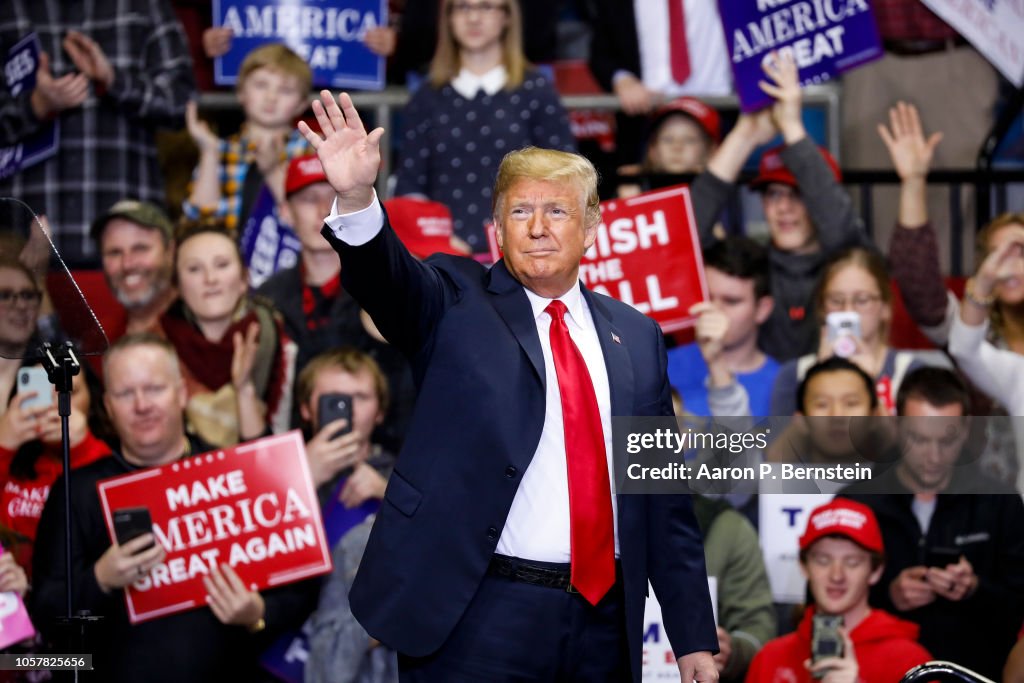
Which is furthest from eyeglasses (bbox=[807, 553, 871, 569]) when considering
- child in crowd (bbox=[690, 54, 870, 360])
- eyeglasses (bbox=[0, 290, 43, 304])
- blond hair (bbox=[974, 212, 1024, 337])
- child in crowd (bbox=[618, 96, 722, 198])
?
eyeglasses (bbox=[0, 290, 43, 304])

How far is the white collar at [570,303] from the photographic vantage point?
3.59m

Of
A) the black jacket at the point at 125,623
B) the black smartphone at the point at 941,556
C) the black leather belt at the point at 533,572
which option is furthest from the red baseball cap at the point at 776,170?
the black leather belt at the point at 533,572

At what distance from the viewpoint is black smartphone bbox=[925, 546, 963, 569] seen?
203 inches

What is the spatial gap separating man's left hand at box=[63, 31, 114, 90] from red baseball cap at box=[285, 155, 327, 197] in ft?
3.19

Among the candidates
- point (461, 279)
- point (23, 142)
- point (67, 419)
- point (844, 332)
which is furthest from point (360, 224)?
point (23, 142)

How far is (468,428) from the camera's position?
3.46 m

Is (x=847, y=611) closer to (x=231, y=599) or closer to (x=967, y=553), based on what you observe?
(x=967, y=553)

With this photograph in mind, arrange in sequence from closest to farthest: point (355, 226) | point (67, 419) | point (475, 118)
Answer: point (355, 226)
point (67, 419)
point (475, 118)

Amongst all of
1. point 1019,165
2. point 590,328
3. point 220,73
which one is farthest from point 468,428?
point 1019,165

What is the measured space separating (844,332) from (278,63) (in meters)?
2.60

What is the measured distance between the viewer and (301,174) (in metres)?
6.10

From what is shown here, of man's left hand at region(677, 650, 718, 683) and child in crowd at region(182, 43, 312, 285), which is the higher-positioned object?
child in crowd at region(182, 43, 312, 285)

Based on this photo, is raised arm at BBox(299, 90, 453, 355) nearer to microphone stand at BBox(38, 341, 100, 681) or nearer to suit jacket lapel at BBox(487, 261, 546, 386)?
suit jacket lapel at BBox(487, 261, 546, 386)

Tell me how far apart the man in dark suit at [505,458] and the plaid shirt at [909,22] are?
429 cm
